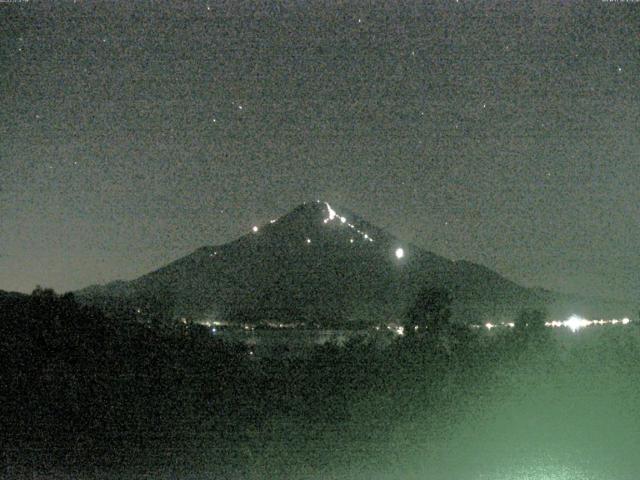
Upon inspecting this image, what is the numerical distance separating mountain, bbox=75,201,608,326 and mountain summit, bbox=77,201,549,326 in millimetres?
95

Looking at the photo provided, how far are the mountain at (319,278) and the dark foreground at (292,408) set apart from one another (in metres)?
32.4

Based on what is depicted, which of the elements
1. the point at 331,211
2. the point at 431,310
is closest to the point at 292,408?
the point at 431,310

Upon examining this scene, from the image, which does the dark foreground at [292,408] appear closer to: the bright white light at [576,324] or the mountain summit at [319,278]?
the bright white light at [576,324]

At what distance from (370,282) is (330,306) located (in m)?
6.34

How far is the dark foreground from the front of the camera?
31.4ft

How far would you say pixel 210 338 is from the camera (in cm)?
1403

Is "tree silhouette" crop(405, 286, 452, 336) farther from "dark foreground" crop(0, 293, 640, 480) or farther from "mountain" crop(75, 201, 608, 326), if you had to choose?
"mountain" crop(75, 201, 608, 326)

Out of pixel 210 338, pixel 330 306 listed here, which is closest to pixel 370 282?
pixel 330 306

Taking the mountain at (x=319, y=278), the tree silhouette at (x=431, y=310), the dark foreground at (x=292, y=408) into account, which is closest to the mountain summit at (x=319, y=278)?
the mountain at (x=319, y=278)

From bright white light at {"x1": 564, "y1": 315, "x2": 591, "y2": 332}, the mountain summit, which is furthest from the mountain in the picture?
bright white light at {"x1": 564, "y1": 315, "x2": 591, "y2": 332}

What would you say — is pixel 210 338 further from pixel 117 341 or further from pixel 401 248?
pixel 401 248

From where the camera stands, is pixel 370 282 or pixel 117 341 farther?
pixel 370 282

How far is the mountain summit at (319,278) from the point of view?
5409 centimetres

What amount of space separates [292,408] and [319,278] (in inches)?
2526
